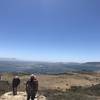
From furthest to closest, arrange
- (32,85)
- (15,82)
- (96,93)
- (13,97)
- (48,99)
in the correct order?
(96,93) → (15,82) → (13,97) → (48,99) → (32,85)

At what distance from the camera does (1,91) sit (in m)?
25.2

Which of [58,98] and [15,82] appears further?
[15,82]

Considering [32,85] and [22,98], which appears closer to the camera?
[32,85]

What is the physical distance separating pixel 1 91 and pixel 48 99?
7.66 meters

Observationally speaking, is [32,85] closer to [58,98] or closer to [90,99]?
[58,98]

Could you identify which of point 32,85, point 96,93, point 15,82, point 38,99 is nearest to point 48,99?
point 38,99

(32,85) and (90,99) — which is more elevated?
(32,85)

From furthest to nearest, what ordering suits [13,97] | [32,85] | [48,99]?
[13,97]
[48,99]
[32,85]

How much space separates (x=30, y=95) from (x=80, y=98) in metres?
3.81

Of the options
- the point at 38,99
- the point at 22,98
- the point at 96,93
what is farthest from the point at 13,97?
the point at 96,93

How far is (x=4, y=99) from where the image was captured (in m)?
19.4

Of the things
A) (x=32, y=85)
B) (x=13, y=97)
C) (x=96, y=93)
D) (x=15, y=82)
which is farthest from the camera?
(x=96, y=93)

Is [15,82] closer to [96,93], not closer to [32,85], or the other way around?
[32,85]

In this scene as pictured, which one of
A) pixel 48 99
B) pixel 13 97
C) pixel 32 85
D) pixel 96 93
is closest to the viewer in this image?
pixel 32 85
